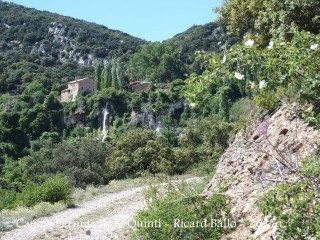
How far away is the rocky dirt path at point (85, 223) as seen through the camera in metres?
7.89

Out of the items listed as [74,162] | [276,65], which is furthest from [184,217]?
[74,162]

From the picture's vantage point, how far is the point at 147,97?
184ft

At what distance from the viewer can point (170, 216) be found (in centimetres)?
517

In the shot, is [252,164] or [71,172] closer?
[252,164]

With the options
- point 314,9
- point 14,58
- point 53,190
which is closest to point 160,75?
point 14,58

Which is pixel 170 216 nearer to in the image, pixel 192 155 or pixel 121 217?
pixel 121 217

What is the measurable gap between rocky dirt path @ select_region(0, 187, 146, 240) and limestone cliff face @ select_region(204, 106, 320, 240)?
249cm

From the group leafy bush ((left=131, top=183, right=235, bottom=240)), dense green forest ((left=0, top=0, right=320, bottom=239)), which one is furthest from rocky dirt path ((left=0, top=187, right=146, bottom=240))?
leafy bush ((left=131, top=183, right=235, bottom=240))

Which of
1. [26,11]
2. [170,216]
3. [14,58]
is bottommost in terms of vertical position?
[170,216]

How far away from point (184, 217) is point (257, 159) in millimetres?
1555

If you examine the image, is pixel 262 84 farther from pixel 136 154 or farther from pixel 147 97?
pixel 147 97

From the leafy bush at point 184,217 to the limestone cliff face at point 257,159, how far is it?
18 cm

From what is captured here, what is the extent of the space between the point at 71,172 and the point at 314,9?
16.7 meters

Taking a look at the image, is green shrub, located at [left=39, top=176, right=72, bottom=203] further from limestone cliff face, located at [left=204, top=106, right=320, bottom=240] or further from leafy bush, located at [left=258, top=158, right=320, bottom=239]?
leafy bush, located at [left=258, top=158, right=320, bottom=239]
